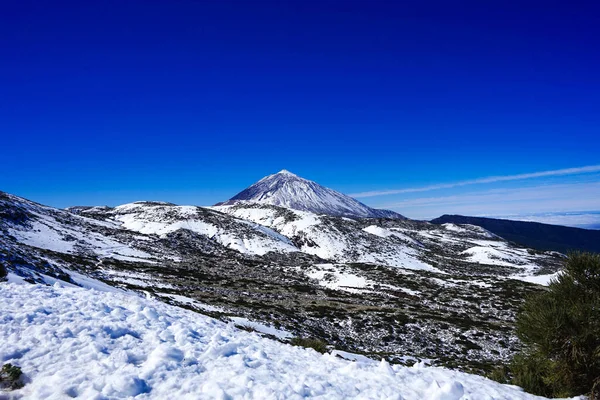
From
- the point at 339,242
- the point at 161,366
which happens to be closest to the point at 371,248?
the point at 339,242

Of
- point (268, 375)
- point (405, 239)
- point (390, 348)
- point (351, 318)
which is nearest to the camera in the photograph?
point (268, 375)

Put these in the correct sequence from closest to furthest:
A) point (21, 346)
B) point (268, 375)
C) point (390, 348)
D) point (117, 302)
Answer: point (21, 346), point (268, 375), point (117, 302), point (390, 348)

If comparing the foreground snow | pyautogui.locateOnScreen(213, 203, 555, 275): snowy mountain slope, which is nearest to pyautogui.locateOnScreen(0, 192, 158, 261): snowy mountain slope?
pyautogui.locateOnScreen(213, 203, 555, 275): snowy mountain slope

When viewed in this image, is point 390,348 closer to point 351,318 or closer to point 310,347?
point 351,318

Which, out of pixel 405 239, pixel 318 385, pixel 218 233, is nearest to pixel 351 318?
pixel 318 385

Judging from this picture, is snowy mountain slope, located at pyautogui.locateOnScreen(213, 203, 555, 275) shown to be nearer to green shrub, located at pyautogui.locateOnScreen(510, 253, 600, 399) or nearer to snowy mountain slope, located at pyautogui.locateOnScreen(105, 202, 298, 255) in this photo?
snowy mountain slope, located at pyautogui.locateOnScreen(105, 202, 298, 255)

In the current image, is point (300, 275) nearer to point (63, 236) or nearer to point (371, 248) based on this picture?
point (371, 248)

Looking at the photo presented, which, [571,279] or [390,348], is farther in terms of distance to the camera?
[390,348]

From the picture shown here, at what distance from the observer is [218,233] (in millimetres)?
105812

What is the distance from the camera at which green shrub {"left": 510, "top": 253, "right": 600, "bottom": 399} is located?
8430mm

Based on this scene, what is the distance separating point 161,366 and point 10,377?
2.83 meters

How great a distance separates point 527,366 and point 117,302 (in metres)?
14.8

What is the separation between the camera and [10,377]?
6.21 m

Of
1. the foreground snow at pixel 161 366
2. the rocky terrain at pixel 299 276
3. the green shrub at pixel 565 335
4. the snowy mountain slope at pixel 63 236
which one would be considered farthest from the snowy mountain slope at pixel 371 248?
the foreground snow at pixel 161 366
